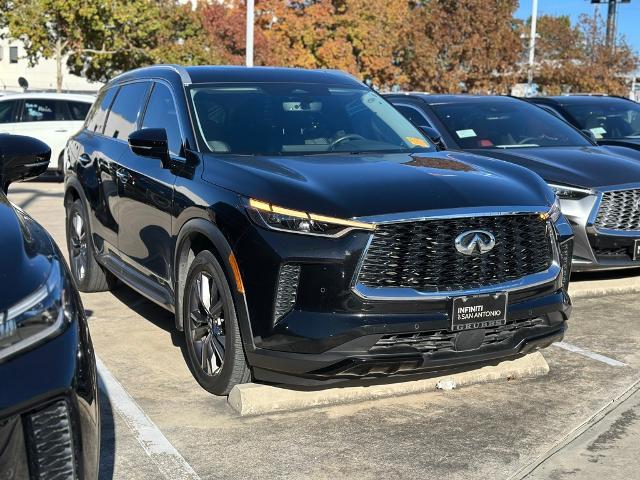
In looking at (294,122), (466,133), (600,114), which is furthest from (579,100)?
(294,122)

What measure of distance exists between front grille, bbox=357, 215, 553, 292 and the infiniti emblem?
23 millimetres

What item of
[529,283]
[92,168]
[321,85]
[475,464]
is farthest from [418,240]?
[92,168]

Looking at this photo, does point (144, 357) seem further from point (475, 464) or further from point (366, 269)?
point (475, 464)

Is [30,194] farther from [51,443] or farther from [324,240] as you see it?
[51,443]

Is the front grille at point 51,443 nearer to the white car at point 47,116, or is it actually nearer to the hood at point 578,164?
the hood at point 578,164

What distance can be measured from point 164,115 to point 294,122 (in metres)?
0.87

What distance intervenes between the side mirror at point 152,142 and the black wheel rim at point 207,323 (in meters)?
0.86

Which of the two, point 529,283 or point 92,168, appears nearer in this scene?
point 529,283

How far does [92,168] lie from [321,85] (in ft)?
6.58

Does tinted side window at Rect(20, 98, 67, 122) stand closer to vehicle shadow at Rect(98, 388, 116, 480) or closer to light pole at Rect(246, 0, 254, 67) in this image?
light pole at Rect(246, 0, 254, 67)

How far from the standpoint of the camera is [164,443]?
13.9 feet

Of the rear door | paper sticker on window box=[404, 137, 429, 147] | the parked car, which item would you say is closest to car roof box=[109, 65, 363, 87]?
the rear door

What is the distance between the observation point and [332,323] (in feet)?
13.6

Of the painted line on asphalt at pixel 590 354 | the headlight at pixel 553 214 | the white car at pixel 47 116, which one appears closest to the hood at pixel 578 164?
the painted line on asphalt at pixel 590 354
